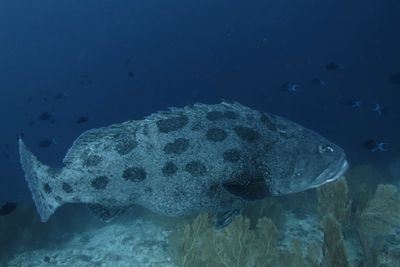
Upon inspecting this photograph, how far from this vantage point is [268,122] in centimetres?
498

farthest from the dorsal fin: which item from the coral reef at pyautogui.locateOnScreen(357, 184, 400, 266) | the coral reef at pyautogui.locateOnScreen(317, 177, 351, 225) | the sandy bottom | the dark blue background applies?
the dark blue background

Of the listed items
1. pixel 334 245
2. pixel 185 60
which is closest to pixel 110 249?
pixel 334 245

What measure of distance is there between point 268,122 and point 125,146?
1812mm

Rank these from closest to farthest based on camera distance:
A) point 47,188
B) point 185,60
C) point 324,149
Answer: point 324,149 → point 47,188 → point 185,60

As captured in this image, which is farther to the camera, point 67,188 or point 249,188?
point 67,188

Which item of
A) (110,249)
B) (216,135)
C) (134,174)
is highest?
(216,135)

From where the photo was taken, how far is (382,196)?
8516 millimetres

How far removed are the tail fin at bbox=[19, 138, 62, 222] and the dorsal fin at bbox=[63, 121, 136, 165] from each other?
0.46 meters

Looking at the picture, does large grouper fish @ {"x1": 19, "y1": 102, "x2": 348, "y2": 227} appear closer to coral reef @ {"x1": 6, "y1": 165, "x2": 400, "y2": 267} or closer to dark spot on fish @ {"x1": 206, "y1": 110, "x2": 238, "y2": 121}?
dark spot on fish @ {"x1": 206, "y1": 110, "x2": 238, "y2": 121}

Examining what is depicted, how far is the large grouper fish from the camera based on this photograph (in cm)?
462

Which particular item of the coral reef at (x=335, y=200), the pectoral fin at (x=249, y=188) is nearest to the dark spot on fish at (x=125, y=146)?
the pectoral fin at (x=249, y=188)

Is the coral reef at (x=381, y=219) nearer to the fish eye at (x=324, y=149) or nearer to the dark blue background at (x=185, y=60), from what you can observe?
the fish eye at (x=324, y=149)

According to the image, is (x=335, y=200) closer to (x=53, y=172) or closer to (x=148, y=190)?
(x=148, y=190)

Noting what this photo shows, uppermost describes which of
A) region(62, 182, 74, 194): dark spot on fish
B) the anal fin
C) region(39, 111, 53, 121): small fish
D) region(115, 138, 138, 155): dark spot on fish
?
region(115, 138, 138, 155): dark spot on fish
